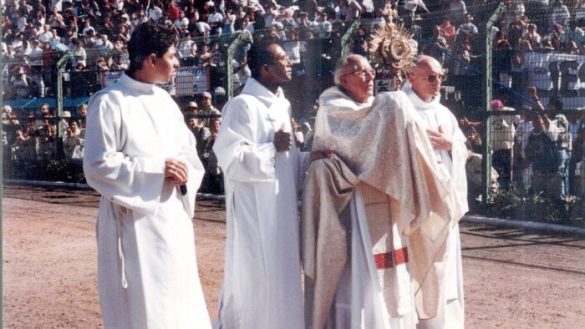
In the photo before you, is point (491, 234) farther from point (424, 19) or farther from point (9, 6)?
point (9, 6)

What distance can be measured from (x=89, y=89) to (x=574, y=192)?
10.4 meters

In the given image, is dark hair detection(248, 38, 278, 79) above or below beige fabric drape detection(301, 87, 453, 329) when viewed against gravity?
above

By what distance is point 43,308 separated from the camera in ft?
24.4

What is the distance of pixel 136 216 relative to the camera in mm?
4523

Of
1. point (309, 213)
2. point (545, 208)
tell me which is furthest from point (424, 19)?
point (309, 213)

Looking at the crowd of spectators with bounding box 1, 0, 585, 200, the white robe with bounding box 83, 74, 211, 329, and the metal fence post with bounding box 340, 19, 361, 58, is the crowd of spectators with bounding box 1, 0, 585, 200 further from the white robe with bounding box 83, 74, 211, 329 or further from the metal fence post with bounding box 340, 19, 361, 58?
the white robe with bounding box 83, 74, 211, 329

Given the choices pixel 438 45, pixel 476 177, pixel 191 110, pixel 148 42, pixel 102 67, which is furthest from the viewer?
pixel 102 67

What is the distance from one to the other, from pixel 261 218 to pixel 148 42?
1.31m

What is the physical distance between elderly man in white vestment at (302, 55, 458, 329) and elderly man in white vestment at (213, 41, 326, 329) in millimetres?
137

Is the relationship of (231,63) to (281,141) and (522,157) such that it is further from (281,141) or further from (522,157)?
(281,141)

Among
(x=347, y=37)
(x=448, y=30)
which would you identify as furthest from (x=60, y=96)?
(x=448, y=30)

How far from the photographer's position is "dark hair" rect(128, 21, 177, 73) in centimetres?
457

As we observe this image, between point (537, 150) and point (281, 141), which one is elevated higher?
point (281, 141)

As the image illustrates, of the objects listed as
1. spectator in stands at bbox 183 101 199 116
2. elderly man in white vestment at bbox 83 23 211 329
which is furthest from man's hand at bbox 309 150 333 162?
spectator in stands at bbox 183 101 199 116
